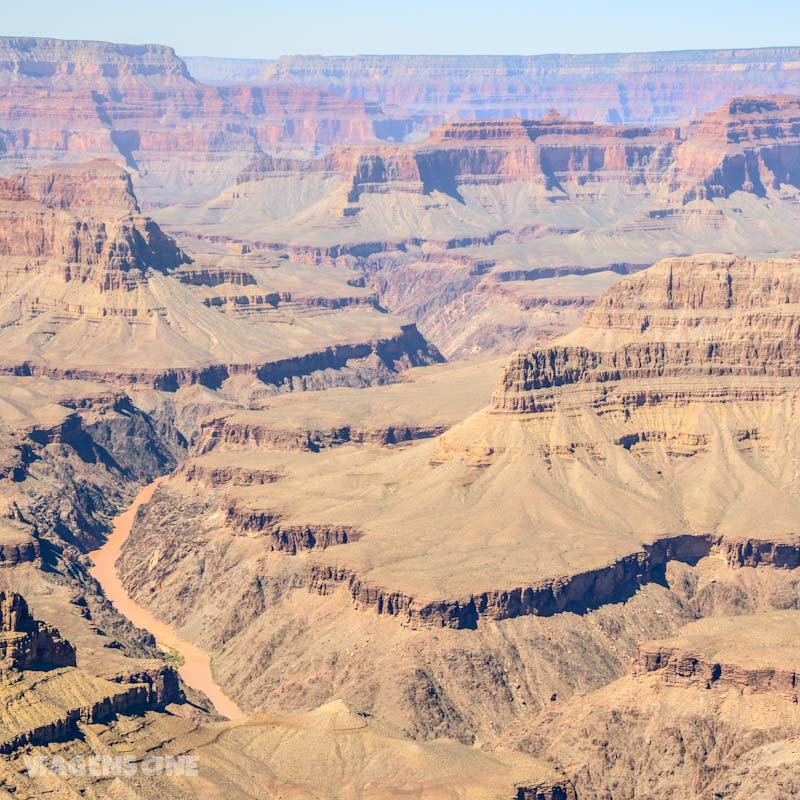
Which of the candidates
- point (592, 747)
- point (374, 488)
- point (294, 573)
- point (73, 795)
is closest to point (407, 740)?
point (592, 747)

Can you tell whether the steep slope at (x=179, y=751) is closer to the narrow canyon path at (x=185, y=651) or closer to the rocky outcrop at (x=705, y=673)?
the rocky outcrop at (x=705, y=673)

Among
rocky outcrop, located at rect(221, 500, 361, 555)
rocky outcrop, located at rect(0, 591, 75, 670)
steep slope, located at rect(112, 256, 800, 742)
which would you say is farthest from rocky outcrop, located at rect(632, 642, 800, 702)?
rocky outcrop, located at rect(0, 591, 75, 670)

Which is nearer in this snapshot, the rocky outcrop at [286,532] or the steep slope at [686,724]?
the steep slope at [686,724]

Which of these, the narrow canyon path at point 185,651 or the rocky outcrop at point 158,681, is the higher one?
the rocky outcrop at point 158,681

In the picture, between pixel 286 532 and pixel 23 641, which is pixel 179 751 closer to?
pixel 23 641

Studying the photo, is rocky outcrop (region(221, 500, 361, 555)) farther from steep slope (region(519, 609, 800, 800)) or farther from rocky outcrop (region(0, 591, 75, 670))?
rocky outcrop (region(0, 591, 75, 670))

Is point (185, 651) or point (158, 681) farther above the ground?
point (158, 681)

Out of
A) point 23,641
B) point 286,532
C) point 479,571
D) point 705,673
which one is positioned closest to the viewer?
point 23,641

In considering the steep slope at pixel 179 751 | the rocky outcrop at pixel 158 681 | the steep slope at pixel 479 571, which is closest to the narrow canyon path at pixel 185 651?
the steep slope at pixel 479 571

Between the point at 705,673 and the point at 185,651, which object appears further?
the point at 185,651

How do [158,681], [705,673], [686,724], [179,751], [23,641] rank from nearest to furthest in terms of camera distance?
[179,751] → [23,641] → [686,724] → [705,673] → [158,681]

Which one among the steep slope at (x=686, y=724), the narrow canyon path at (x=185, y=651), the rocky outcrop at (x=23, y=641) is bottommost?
the narrow canyon path at (x=185, y=651)

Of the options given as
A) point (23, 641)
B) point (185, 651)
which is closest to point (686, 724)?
point (23, 641)
